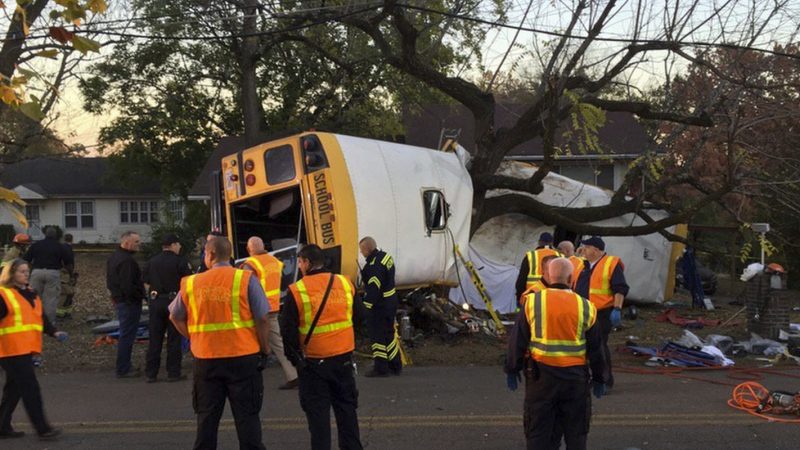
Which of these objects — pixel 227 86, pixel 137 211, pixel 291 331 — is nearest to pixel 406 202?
pixel 291 331

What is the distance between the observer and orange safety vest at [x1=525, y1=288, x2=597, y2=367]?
4.90m

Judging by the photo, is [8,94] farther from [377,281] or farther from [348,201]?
[348,201]

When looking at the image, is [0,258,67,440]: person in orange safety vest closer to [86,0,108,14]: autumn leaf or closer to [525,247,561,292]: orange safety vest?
[86,0,108,14]: autumn leaf

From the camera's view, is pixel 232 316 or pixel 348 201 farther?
pixel 348 201

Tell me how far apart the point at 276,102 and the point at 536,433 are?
20798mm

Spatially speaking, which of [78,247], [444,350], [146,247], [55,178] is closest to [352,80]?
[444,350]

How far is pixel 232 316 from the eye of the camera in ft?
16.7

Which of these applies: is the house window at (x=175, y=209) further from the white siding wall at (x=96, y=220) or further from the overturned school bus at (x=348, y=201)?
the overturned school bus at (x=348, y=201)

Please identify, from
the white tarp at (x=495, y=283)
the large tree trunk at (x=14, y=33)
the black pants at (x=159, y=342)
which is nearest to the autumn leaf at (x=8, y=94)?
the black pants at (x=159, y=342)

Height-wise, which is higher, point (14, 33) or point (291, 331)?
point (14, 33)

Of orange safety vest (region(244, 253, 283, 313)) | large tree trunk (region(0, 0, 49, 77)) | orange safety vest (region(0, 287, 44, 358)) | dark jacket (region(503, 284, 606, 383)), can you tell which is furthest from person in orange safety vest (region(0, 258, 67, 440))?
large tree trunk (region(0, 0, 49, 77))

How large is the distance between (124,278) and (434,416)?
447 cm

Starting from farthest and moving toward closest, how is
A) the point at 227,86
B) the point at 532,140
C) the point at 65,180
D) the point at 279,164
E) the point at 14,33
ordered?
the point at 65,180 < the point at 532,140 < the point at 227,86 < the point at 14,33 < the point at 279,164

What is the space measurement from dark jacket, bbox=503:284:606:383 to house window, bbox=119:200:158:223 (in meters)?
38.8
